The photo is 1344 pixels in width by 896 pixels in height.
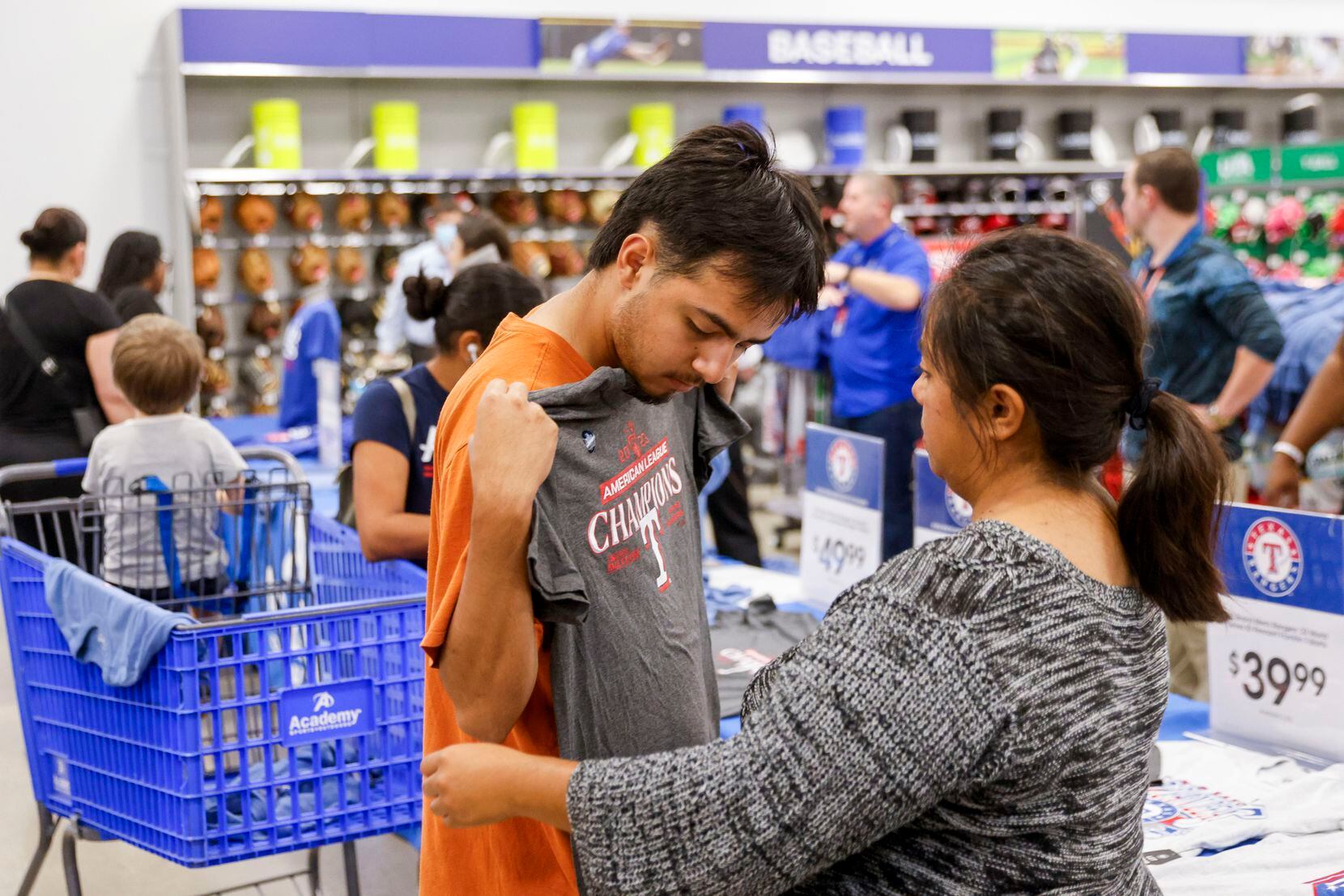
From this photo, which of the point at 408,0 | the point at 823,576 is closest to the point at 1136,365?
the point at 823,576

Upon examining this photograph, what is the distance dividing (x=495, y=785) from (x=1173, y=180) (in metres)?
3.95

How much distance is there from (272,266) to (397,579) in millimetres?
6631

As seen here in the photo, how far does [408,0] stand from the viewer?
9500 mm

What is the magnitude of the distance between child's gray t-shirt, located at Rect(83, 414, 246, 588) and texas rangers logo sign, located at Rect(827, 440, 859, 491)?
1508mm

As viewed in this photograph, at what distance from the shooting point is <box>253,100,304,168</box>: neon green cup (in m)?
8.34

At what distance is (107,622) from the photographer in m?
2.25

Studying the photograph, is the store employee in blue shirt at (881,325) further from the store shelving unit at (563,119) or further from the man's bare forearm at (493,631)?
the man's bare forearm at (493,631)

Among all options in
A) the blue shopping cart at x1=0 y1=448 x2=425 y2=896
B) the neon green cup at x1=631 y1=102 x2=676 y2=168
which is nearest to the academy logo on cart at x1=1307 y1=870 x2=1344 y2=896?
the blue shopping cart at x1=0 y1=448 x2=425 y2=896

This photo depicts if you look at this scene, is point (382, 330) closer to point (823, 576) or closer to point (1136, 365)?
point (823, 576)

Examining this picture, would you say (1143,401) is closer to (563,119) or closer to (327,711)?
(327,711)

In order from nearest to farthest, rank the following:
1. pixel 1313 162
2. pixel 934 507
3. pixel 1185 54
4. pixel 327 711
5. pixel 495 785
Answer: pixel 495 785
pixel 327 711
pixel 934 507
pixel 1313 162
pixel 1185 54

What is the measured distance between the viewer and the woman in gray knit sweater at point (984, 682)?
1.13 meters

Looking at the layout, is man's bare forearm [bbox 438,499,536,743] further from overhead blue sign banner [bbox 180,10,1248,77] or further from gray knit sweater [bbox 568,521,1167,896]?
overhead blue sign banner [bbox 180,10,1248,77]

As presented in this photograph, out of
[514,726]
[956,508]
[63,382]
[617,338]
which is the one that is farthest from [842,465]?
[63,382]
